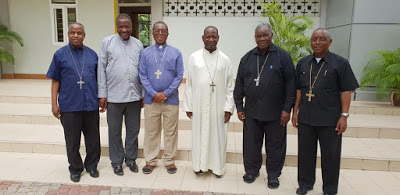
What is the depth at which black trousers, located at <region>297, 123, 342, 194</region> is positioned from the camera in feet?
9.75

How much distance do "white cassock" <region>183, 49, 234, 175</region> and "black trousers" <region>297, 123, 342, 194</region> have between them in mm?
916

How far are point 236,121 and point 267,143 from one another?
187 cm

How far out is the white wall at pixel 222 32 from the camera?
8.16 meters

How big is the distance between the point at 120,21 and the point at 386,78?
5.27 metres

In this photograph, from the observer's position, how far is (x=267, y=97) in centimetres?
318

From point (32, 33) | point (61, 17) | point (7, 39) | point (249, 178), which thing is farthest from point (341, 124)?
point (32, 33)

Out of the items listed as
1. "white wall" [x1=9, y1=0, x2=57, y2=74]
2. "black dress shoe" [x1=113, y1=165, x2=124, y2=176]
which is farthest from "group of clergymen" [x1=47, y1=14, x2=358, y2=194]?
"white wall" [x1=9, y1=0, x2=57, y2=74]

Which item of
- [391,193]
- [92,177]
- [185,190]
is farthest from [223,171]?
[391,193]

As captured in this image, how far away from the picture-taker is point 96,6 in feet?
28.5

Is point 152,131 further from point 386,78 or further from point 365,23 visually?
point 365,23

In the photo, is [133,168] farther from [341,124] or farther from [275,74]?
[341,124]

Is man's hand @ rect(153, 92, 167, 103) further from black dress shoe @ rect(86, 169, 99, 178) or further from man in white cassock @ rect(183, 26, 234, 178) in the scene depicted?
black dress shoe @ rect(86, 169, 99, 178)

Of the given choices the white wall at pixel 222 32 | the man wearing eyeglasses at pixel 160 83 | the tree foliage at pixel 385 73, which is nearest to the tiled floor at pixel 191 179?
the man wearing eyeglasses at pixel 160 83

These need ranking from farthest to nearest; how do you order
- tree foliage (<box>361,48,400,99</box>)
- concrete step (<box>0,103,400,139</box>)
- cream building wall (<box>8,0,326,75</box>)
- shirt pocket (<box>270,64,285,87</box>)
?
cream building wall (<box>8,0,326,75</box>), tree foliage (<box>361,48,400,99</box>), concrete step (<box>0,103,400,139</box>), shirt pocket (<box>270,64,285,87</box>)
